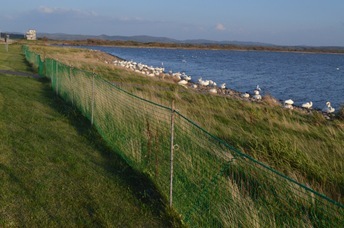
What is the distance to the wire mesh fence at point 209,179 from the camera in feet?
17.7

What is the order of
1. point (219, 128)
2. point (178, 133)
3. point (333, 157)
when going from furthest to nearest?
point (219, 128) < point (333, 157) < point (178, 133)

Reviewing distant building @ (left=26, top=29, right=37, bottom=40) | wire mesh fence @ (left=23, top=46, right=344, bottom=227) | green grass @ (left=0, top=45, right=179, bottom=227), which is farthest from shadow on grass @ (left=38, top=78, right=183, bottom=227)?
distant building @ (left=26, top=29, right=37, bottom=40)

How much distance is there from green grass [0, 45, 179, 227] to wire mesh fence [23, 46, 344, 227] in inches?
10.2

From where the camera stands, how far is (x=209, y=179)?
21.0ft

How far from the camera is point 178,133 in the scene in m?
8.02

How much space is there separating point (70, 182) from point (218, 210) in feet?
8.51

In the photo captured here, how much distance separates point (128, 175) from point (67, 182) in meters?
1.04

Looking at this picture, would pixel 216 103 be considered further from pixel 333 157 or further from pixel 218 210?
pixel 218 210

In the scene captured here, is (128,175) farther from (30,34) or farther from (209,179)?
(30,34)

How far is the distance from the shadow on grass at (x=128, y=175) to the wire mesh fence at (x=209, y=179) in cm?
11

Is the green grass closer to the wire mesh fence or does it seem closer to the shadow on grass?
the shadow on grass

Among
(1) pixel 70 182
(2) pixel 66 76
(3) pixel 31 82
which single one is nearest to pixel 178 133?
(1) pixel 70 182

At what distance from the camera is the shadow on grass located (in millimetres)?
6258

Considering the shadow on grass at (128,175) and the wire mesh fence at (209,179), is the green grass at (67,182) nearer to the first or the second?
the shadow on grass at (128,175)
